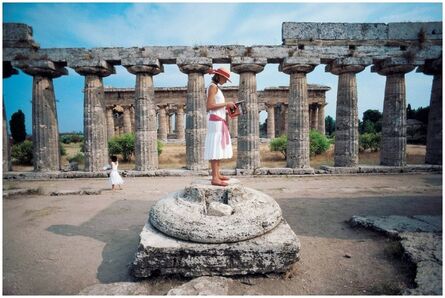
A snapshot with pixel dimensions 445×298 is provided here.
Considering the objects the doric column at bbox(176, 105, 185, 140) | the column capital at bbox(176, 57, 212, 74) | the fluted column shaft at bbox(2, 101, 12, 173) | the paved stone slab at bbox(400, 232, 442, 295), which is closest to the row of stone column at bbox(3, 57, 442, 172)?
the column capital at bbox(176, 57, 212, 74)

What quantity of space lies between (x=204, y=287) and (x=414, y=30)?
13877 millimetres

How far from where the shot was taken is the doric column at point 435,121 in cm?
1183

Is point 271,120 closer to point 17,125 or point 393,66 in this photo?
point 393,66

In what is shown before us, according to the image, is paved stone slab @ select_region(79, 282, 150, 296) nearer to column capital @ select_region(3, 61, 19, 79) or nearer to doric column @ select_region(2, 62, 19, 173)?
doric column @ select_region(2, 62, 19, 173)

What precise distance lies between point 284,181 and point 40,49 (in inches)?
482

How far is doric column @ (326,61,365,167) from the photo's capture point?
1132 cm

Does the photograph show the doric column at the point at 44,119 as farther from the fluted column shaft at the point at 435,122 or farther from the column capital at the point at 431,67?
the fluted column shaft at the point at 435,122

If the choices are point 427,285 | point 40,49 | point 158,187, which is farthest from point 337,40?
point 40,49

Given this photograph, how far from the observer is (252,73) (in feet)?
36.7

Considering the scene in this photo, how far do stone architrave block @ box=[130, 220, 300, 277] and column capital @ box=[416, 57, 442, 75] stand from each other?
1280 cm

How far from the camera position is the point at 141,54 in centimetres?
1095

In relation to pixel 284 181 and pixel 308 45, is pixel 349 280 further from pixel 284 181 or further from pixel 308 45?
pixel 308 45

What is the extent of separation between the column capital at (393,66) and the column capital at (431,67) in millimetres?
981

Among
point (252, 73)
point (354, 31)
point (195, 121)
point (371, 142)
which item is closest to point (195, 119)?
point (195, 121)
